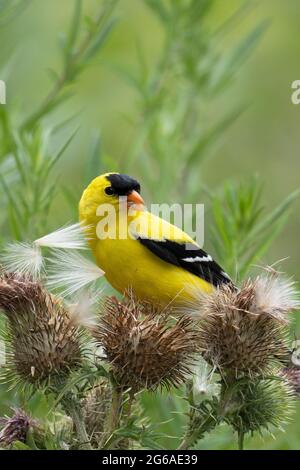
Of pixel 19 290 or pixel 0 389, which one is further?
pixel 0 389

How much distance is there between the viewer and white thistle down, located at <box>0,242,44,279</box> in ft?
8.18

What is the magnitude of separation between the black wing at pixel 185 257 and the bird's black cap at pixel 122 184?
18cm

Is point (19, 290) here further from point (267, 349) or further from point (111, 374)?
point (267, 349)

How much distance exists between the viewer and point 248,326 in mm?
2500

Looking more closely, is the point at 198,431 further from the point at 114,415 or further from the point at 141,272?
the point at 141,272

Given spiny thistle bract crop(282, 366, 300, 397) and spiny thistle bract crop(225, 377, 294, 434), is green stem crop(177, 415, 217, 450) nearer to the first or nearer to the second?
spiny thistle bract crop(225, 377, 294, 434)

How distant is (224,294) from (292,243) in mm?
2651

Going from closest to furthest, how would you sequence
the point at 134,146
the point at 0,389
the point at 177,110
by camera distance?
1. the point at 0,389
2. the point at 134,146
3. the point at 177,110

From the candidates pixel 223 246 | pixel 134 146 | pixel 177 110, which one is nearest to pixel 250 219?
pixel 223 246

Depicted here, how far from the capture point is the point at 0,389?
302 centimetres

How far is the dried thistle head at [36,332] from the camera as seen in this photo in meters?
2.43

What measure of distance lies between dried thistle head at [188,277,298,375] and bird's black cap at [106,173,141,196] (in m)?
0.76

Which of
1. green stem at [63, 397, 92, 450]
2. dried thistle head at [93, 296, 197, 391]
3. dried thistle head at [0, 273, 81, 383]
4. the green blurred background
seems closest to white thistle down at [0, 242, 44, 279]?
dried thistle head at [0, 273, 81, 383]

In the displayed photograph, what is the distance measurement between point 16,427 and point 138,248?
96 cm
